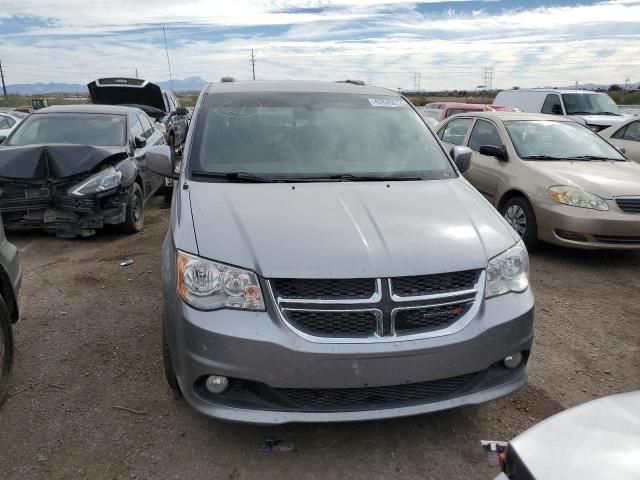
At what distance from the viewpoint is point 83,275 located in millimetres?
5297

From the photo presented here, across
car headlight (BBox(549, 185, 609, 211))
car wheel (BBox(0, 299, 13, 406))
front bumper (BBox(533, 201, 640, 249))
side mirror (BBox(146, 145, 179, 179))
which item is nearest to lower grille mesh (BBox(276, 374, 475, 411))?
car wheel (BBox(0, 299, 13, 406))

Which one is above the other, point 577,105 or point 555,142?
point 555,142

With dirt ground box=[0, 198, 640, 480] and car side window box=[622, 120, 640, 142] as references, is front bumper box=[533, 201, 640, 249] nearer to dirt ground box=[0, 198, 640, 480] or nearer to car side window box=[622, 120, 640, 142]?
dirt ground box=[0, 198, 640, 480]

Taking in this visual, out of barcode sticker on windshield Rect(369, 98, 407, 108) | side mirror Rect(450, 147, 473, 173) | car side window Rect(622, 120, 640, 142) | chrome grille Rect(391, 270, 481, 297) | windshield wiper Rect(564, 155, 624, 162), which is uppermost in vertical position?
barcode sticker on windshield Rect(369, 98, 407, 108)

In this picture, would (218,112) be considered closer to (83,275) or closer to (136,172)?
(83,275)

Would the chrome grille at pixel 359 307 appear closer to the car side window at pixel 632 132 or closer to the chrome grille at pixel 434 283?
the chrome grille at pixel 434 283

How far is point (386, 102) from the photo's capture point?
4.21 metres

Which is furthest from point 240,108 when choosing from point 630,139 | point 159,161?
point 630,139

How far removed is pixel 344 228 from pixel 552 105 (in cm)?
1537

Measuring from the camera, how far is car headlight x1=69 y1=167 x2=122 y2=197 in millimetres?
6105

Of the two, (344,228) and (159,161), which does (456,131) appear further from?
(344,228)

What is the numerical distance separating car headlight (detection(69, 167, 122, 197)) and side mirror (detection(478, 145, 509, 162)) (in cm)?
455

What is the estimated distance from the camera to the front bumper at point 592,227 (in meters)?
5.43

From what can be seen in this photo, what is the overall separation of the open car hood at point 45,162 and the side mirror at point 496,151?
15.6 feet
